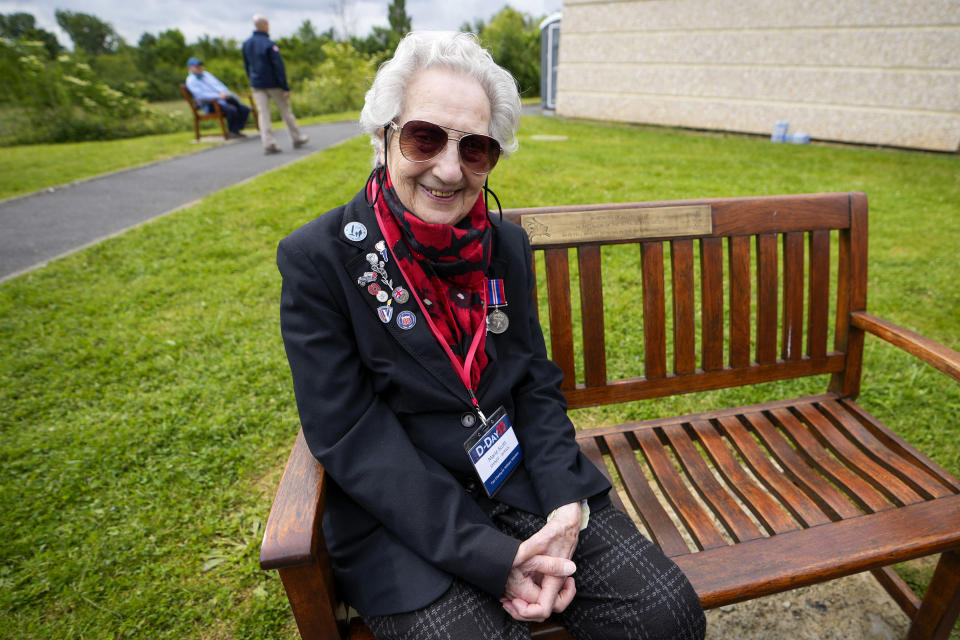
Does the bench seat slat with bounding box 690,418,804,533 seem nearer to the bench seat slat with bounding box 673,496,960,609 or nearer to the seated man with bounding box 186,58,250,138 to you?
the bench seat slat with bounding box 673,496,960,609

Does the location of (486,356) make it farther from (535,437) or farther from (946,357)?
(946,357)

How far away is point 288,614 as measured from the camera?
2.15m

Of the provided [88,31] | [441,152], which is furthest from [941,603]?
[88,31]

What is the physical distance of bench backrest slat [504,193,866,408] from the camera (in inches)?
80.2

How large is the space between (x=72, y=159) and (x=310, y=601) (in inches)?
467

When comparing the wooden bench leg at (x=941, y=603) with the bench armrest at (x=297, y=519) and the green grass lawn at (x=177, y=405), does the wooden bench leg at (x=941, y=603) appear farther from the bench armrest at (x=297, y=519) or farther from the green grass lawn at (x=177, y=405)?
the bench armrest at (x=297, y=519)

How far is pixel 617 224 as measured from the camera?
202 centimetres

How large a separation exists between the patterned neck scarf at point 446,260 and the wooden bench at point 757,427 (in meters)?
0.44

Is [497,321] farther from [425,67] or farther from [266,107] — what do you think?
[266,107]

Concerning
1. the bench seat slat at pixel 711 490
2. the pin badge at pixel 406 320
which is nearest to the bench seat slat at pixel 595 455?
the bench seat slat at pixel 711 490

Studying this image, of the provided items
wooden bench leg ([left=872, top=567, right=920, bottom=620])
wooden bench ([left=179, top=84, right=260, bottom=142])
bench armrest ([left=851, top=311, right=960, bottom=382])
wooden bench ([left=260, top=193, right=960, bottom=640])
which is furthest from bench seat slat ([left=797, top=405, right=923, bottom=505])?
wooden bench ([left=179, top=84, right=260, bottom=142])

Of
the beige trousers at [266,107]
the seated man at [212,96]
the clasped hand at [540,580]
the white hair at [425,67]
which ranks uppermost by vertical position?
the seated man at [212,96]

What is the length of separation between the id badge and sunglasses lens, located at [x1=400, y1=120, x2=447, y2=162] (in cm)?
80

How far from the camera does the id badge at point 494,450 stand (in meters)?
1.55
